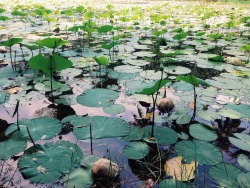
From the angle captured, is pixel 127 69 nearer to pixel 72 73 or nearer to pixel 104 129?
pixel 72 73

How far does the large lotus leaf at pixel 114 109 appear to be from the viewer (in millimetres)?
1542

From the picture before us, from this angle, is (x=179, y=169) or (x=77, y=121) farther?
(x=77, y=121)

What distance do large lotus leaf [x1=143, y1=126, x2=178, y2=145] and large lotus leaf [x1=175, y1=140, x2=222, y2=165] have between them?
0.06 meters

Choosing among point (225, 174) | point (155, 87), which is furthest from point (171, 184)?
point (155, 87)

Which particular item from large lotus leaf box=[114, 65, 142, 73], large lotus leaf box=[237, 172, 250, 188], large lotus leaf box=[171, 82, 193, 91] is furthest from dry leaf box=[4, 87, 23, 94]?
large lotus leaf box=[237, 172, 250, 188]

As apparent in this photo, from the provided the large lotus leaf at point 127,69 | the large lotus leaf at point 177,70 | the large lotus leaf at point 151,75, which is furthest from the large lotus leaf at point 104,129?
the large lotus leaf at point 177,70

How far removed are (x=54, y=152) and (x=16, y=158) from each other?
0.18m

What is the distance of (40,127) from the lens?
4.41 ft

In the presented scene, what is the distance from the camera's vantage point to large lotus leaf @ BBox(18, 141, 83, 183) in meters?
0.99

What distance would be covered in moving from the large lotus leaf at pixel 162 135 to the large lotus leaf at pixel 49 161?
389mm

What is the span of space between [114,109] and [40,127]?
0.47m

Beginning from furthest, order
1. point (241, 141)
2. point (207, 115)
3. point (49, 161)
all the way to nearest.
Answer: point (207, 115) → point (241, 141) → point (49, 161)

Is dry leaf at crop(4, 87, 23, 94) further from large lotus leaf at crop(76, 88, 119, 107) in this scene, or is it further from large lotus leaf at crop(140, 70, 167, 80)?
large lotus leaf at crop(140, 70, 167, 80)

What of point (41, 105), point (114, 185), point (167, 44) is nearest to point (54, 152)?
point (114, 185)
